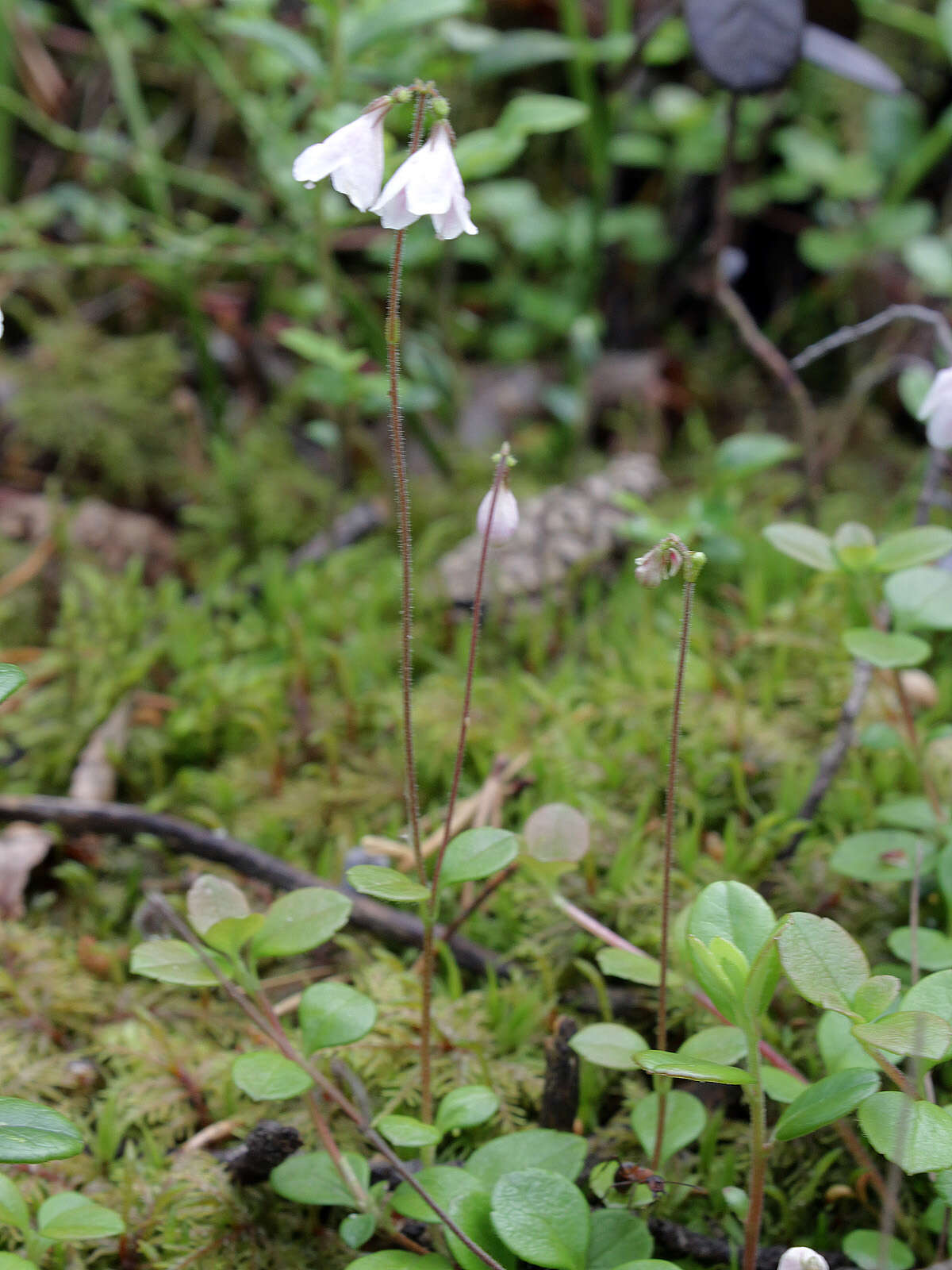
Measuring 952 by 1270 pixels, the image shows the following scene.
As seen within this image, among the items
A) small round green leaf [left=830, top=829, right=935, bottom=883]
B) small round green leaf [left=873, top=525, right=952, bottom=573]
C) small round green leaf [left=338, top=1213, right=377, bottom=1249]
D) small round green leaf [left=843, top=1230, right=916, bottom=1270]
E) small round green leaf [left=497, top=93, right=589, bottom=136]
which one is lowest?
small round green leaf [left=843, top=1230, right=916, bottom=1270]

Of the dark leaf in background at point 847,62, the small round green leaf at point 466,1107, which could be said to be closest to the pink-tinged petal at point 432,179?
the small round green leaf at point 466,1107

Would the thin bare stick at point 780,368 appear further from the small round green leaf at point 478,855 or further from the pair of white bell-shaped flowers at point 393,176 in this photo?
the small round green leaf at point 478,855

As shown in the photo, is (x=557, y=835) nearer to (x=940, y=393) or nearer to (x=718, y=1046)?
(x=718, y=1046)

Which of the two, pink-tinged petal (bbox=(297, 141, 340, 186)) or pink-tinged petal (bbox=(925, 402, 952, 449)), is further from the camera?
pink-tinged petal (bbox=(925, 402, 952, 449))

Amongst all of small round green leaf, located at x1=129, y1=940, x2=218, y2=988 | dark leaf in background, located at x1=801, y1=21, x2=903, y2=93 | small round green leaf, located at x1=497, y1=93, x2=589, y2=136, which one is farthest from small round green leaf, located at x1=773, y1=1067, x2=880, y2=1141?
dark leaf in background, located at x1=801, y1=21, x2=903, y2=93

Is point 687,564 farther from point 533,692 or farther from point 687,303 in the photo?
point 687,303

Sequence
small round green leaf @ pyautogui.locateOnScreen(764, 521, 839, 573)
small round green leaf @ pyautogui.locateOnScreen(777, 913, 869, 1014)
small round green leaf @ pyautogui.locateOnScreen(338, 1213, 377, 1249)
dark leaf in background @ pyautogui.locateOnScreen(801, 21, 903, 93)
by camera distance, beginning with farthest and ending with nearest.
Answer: dark leaf in background @ pyautogui.locateOnScreen(801, 21, 903, 93)
small round green leaf @ pyautogui.locateOnScreen(764, 521, 839, 573)
small round green leaf @ pyautogui.locateOnScreen(338, 1213, 377, 1249)
small round green leaf @ pyautogui.locateOnScreen(777, 913, 869, 1014)

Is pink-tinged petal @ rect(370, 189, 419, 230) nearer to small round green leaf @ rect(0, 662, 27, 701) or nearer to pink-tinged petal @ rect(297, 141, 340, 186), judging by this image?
pink-tinged petal @ rect(297, 141, 340, 186)
